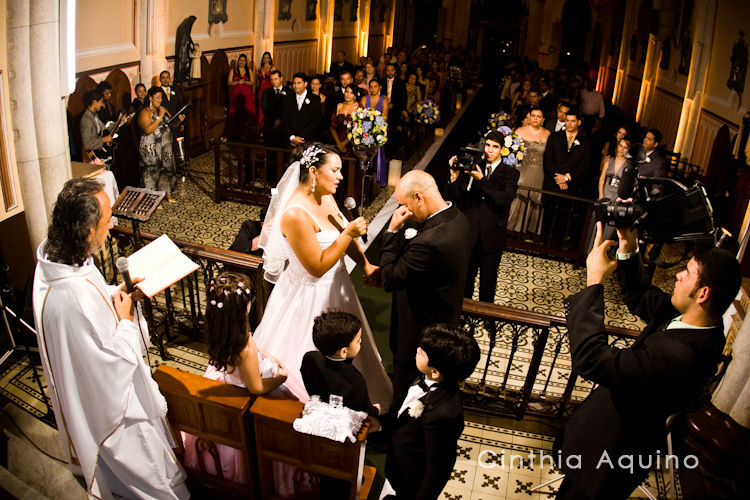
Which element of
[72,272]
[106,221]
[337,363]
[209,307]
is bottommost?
[337,363]

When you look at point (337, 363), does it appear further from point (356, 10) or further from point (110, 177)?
point (356, 10)

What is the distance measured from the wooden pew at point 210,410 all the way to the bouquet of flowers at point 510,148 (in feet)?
12.0

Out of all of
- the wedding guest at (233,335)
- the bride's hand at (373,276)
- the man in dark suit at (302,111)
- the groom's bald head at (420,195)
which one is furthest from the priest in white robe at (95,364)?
the man in dark suit at (302,111)

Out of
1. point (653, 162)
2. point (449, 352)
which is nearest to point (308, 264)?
point (449, 352)

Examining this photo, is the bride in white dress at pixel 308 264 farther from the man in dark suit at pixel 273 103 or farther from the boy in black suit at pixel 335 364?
the man in dark suit at pixel 273 103

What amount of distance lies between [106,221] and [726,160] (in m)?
8.42

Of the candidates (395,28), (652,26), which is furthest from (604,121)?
(395,28)

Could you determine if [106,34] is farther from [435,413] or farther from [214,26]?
[435,413]

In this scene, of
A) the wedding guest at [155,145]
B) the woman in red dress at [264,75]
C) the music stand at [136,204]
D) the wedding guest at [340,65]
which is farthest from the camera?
the wedding guest at [340,65]

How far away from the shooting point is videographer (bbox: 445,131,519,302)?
4898mm

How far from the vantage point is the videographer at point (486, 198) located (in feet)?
16.1

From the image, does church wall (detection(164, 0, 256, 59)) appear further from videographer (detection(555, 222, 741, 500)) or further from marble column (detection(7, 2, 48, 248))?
videographer (detection(555, 222, 741, 500))

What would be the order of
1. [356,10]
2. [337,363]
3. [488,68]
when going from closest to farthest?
[337,363] → [356,10] → [488,68]

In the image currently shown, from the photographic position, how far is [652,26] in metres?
13.8
